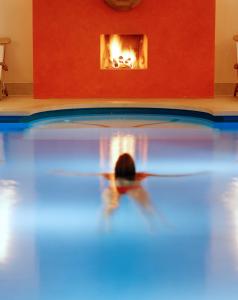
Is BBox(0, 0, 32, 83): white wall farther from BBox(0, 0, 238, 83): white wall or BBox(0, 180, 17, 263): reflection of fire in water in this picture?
BBox(0, 180, 17, 263): reflection of fire in water

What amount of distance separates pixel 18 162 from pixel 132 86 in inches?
170

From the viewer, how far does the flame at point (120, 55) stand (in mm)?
9602

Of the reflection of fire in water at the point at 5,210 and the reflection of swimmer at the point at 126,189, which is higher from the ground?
the reflection of swimmer at the point at 126,189

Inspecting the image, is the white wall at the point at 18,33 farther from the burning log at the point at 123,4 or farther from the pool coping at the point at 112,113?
the pool coping at the point at 112,113

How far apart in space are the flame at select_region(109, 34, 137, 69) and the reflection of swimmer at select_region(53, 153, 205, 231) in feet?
16.9

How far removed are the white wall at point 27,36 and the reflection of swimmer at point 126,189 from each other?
16.7ft

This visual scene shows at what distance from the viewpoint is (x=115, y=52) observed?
381 inches

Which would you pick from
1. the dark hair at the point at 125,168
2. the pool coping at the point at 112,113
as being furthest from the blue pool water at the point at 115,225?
the pool coping at the point at 112,113

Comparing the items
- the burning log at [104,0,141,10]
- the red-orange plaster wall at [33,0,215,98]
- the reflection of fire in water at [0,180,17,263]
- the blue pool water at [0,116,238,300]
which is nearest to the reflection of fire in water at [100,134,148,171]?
the blue pool water at [0,116,238,300]

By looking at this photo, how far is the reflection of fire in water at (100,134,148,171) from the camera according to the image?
5195 millimetres

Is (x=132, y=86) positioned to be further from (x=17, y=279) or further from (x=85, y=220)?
(x=17, y=279)

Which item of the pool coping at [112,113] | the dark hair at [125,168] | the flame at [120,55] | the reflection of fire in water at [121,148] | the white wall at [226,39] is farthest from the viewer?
the flame at [120,55]

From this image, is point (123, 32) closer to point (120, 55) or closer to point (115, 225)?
point (120, 55)

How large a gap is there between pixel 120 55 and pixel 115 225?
6627mm
